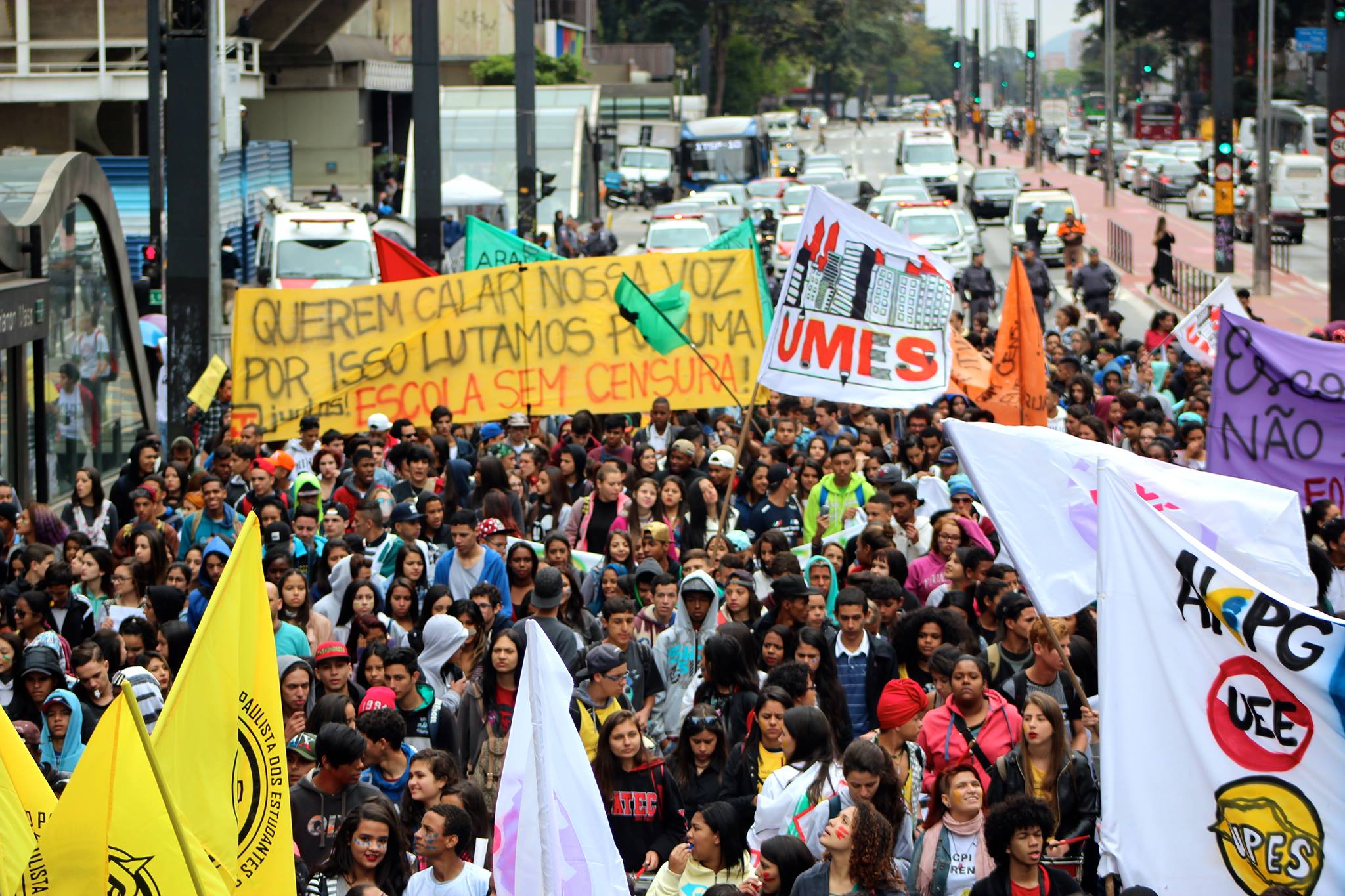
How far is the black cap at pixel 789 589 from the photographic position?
8.75 meters

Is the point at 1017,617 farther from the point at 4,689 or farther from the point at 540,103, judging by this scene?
the point at 540,103

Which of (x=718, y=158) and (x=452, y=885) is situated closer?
(x=452, y=885)

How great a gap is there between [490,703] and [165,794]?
10.9 feet

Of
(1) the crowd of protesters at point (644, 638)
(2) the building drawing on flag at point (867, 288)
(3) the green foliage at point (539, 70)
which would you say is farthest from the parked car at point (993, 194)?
(2) the building drawing on flag at point (867, 288)

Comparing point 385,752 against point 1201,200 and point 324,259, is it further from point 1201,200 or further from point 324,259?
point 1201,200

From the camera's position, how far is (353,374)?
1493 centimetres

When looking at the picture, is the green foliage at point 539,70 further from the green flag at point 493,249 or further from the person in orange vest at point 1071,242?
the green flag at point 493,249

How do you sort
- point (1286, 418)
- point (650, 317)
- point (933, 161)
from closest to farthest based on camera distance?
1. point (1286, 418)
2. point (650, 317)
3. point (933, 161)

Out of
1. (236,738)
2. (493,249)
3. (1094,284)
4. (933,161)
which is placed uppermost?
(933,161)

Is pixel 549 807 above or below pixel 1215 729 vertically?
below

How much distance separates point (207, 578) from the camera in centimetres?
993

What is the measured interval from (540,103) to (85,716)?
39177mm

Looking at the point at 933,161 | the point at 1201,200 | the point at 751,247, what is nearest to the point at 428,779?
the point at 751,247

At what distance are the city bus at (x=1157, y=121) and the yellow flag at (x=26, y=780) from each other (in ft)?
264
